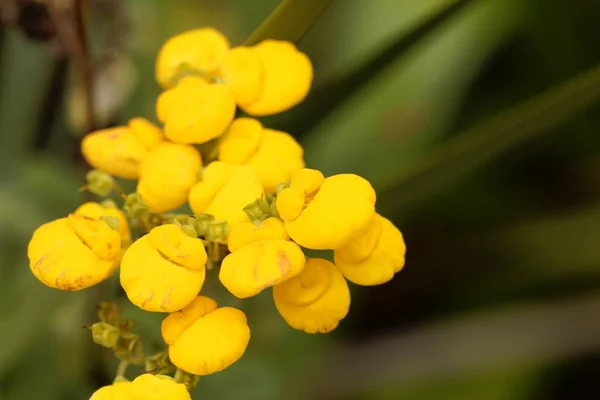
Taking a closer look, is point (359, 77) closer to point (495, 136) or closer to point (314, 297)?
point (495, 136)

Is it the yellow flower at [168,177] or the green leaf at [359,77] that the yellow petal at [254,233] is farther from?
the green leaf at [359,77]

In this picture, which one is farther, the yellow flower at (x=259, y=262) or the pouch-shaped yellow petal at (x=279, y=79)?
the pouch-shaped yellow petal at (x=279, y=79)

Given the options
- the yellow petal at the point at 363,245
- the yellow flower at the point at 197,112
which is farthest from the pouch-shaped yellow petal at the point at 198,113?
the yellow petal at the point at 363,245

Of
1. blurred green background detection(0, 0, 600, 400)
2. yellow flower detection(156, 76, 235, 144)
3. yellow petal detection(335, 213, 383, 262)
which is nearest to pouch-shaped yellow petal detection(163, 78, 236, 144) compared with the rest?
yellow flower detection(156, 76, 235, 144)

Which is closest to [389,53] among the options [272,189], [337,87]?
[337,87]

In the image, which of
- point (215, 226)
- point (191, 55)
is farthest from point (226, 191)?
point (191, 55)

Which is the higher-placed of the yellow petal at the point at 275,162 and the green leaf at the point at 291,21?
the green leaf at the point at 291,21
